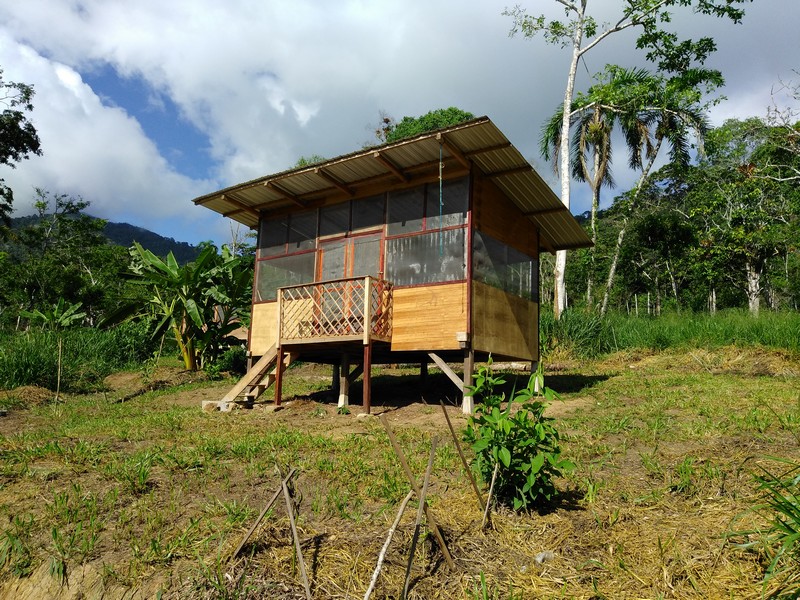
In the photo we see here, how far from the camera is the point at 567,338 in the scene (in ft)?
53.2

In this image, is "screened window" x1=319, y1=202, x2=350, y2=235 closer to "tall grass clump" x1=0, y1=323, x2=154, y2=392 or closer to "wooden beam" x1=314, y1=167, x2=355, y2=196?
"wooden beam" x1=314, y1=167, x2=355, y2=196

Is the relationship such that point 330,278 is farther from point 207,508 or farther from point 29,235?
point 29,235

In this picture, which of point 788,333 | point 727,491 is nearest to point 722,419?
point 727,491

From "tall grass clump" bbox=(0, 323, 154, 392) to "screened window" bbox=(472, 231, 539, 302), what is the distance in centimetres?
883

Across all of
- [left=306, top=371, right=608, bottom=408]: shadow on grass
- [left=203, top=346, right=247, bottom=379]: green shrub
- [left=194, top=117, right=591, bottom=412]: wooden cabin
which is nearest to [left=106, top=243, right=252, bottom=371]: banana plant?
[left=203, top=346, right=247, bottom=379]: green shrub

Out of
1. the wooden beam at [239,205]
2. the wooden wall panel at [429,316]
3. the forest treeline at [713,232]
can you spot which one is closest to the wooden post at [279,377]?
the wooden wall panel at [429,316]

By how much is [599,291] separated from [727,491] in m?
32.9

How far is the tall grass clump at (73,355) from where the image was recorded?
13.7 metres

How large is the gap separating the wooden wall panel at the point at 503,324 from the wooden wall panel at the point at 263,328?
14.1 ft

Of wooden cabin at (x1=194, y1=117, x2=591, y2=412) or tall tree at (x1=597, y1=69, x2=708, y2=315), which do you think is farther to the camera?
tall tree at (x1=597, y1=69, x2=708, y2=315)

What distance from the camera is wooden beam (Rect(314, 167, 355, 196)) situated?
1080cm

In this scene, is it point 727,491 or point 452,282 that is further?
point 452,282

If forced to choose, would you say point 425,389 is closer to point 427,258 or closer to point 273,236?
point 427,258

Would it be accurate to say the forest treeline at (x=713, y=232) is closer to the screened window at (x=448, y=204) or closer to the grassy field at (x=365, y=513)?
the screened window at (x=448, y=204)
